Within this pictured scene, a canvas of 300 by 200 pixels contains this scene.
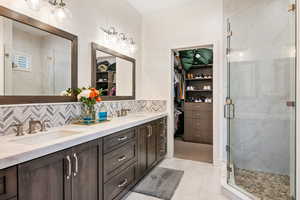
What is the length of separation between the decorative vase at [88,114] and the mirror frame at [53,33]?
170 mm

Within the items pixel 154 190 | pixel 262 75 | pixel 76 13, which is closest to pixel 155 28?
pixel 76 13

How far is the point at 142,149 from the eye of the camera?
2332mm

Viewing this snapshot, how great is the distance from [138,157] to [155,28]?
2.56m

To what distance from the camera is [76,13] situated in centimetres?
197

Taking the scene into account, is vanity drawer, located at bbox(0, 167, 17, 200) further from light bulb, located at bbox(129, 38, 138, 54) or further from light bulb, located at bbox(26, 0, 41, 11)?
light bulb, located at bbox(129, 38, 138, 54)

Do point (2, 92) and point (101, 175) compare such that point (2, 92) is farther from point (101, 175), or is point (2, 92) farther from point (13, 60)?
point (101, 175)

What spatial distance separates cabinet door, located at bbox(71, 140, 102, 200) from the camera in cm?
126

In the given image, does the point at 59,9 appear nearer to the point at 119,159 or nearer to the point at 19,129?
the point at 19,129

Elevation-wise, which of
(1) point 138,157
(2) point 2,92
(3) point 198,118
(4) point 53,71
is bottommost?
(1) point 138,157

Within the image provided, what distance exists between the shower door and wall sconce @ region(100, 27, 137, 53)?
1625mm

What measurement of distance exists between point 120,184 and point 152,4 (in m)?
3.06

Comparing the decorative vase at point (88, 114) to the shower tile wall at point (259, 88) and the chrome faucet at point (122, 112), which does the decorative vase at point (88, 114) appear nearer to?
the chrome faucet at point (122, 112)

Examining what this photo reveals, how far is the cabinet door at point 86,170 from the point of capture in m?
1.26

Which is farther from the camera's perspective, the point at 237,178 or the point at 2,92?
the point at 237,178
